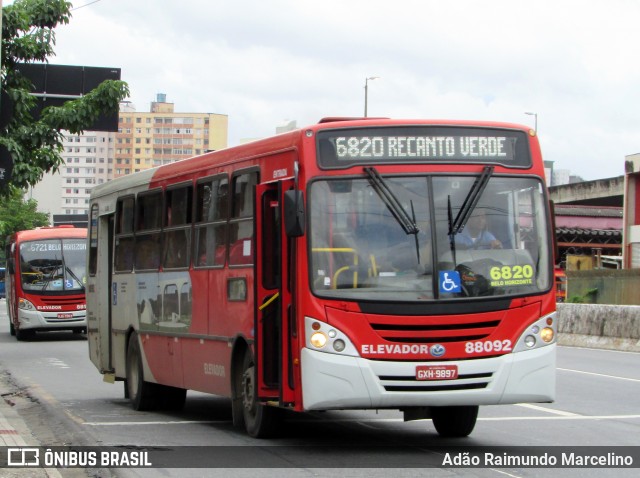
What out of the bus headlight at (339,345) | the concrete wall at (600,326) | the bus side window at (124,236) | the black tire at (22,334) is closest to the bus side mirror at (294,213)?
the bus headlight at (339,345)

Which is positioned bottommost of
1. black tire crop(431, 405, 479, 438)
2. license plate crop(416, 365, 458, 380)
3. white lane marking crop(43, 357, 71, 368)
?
white lane marking crop(43, 357, 71, 368)

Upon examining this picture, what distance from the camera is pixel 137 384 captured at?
15641 mm

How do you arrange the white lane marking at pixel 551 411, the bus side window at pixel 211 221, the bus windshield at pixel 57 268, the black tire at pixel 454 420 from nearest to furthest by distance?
the black tire at pixel 454 420 < the bus side window at pixel 211 221 < the white lane marking at pixel 551 411 < the bus windshield at pixel 57 268

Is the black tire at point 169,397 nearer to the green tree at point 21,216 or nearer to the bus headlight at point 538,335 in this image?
the bus headlight at point 538,335

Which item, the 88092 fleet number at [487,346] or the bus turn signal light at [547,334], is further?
the bus turn signal light at [547,334]

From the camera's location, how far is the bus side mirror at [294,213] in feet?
33.2

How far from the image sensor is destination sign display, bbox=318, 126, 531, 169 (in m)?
10.5

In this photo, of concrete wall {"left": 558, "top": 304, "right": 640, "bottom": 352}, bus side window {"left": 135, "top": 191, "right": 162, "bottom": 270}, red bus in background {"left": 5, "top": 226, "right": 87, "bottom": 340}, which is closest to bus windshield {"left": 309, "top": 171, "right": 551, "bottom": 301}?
bus side window {"left": 135, "top": 191, "right": 162, "bottom": 270}

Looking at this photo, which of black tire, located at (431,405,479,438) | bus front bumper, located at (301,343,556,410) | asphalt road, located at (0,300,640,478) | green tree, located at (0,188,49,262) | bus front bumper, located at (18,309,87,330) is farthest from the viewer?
green tree, located at (0,188,49,262)

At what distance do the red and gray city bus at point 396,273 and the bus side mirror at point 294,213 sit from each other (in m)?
0.01

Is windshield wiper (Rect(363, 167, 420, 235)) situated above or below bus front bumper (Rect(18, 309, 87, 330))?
above

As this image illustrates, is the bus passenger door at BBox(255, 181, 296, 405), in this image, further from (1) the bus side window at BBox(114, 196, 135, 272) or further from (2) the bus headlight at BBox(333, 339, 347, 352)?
(1) the bus side window at BBox(114, 196, 135, 272)

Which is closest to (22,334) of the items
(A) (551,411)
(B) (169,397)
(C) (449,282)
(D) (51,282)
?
(D) (51,282)

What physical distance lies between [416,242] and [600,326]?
19.5m
